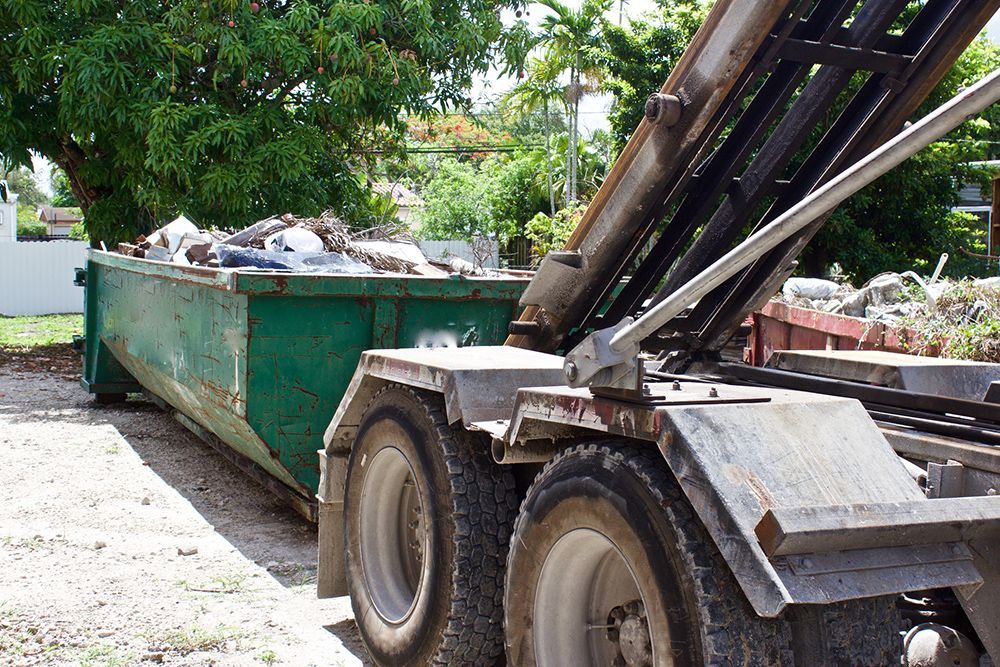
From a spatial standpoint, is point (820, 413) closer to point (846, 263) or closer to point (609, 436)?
point (609, 436)

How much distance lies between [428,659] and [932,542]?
1736 millimetres

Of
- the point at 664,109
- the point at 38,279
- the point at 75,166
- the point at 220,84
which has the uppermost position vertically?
the point at 220,84

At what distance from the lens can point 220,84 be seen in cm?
1351

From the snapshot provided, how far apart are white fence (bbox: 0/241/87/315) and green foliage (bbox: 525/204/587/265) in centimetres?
1197

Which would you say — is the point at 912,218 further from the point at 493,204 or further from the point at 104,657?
the point at 104,657

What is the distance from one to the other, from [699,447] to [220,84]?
1244cm

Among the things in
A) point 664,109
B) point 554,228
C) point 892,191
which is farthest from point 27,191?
point 664,109

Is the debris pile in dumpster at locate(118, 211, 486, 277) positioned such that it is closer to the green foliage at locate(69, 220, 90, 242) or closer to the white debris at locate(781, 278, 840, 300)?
the white debris at locate(781, 278, 840, 300)

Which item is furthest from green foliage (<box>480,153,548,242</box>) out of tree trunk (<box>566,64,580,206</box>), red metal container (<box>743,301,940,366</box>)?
red metal container (<box>743,301,940,366</box>)

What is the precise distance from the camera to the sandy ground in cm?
412

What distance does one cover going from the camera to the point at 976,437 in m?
2.84

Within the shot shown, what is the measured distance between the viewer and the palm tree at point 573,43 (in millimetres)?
29438

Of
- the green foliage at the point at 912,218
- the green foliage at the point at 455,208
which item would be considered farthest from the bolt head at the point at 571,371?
the green foliage at the point at 455,208

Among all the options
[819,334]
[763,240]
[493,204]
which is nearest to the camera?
[763,240]
